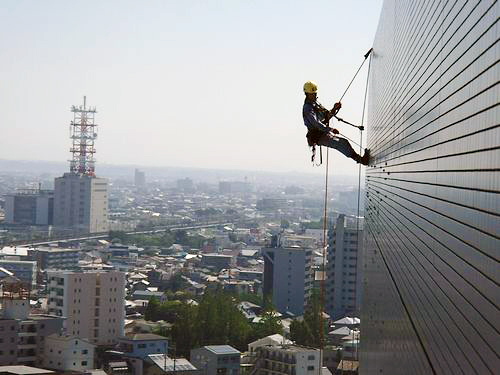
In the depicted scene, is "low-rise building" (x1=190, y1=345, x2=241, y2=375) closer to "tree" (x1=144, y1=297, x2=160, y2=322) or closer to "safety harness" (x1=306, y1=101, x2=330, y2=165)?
"tree" (x1=144, y1=297, x2=160, y2=322)

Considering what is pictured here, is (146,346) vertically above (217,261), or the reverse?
(146,346)

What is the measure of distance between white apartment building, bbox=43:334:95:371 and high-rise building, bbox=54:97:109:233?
60462 mm

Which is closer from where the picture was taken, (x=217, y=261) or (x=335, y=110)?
(x=335, y=110)

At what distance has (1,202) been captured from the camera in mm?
140500

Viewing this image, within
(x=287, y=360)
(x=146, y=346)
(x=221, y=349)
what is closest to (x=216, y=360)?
(x=221, y=349)

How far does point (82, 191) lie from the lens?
100 metres

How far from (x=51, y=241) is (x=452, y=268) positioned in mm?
87183

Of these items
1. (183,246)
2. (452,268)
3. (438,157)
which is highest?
(438,157)

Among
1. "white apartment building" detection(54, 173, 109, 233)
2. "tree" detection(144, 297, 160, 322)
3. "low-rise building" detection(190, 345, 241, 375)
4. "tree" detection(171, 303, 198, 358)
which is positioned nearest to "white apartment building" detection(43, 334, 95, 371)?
"low-rise building" detection(190, 345, 241, 375)

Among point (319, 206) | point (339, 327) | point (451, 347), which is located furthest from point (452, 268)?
point (319, 206)

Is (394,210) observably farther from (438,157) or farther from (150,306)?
(150,306)

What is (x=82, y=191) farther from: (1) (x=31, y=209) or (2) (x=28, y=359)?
(2) (x=28, y=359)

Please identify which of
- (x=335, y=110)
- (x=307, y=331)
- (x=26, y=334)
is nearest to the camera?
(x=335, y=110)

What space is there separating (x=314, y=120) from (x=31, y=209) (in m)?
97.6
